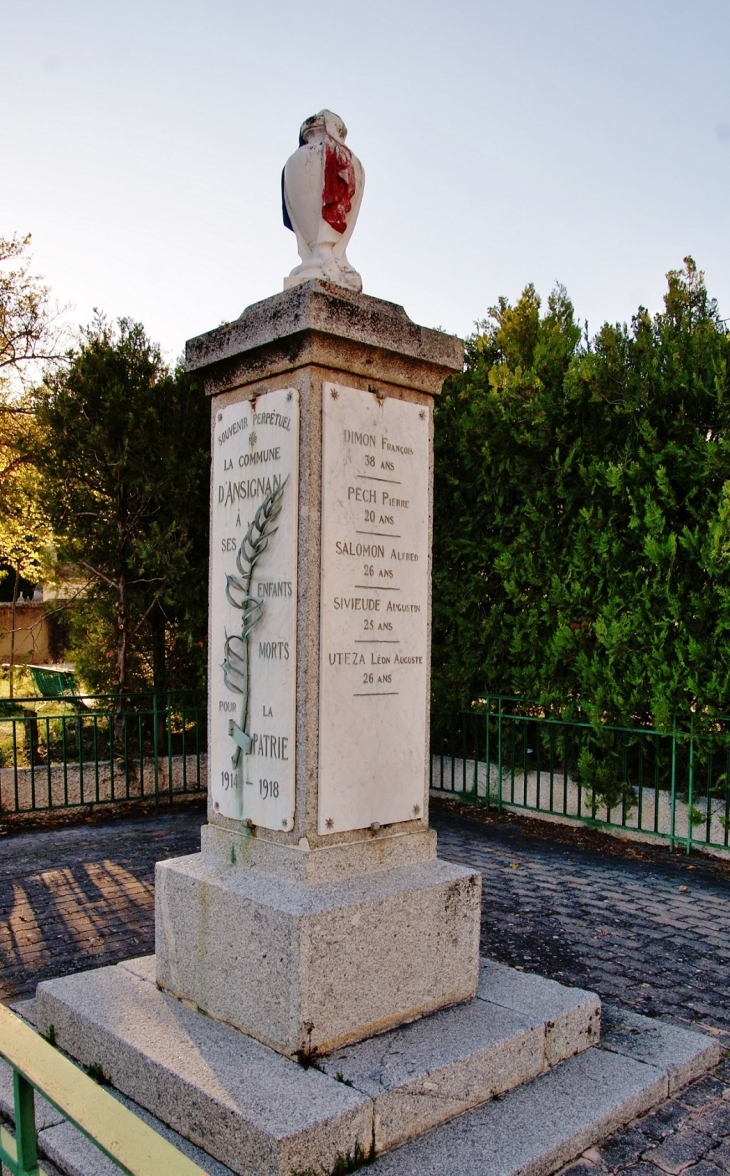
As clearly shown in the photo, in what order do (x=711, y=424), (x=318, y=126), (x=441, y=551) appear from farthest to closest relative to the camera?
(x=441, y=551)
(x=711, y=424)
(x=318, y=126)

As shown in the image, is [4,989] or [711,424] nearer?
[4,989]

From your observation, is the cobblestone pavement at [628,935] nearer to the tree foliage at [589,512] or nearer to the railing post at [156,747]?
the tree foliage at [589,512]

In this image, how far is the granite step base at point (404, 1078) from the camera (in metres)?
2.61

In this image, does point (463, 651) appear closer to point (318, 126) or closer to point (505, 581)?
point (505, 581)

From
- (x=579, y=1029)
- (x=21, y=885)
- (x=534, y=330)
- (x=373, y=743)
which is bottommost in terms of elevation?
(x=21, y=885)

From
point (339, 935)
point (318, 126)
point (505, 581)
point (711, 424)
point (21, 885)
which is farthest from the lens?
point (505, 581)

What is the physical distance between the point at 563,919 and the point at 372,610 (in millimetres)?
2965

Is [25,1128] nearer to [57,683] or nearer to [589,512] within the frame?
[589,512]

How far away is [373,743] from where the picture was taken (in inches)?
131

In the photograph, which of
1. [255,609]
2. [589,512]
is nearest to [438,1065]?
[255,609]

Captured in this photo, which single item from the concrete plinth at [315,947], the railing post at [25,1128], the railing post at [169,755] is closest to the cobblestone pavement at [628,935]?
the concrete plinth at [315,947]

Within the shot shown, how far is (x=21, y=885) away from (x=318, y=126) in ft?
16.6

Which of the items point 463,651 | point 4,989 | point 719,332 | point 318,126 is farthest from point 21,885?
point 719,332

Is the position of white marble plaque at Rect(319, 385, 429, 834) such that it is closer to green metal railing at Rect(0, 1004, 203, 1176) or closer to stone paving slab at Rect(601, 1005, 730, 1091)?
stone paving slab at Rect(601, 1005, 730, 1091)
